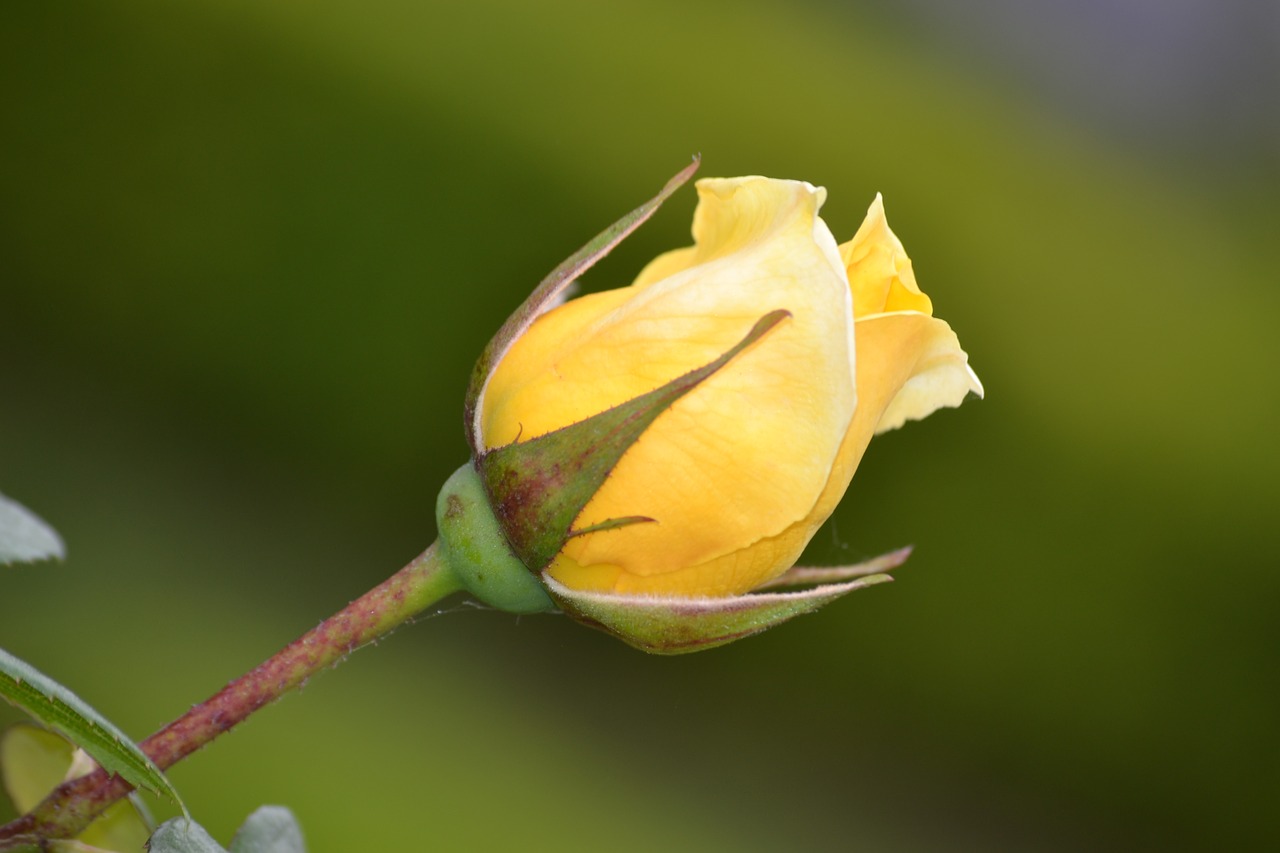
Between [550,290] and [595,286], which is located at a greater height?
[595,286]

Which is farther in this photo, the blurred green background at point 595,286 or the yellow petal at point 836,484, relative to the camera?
the blurred green background at point 595,286

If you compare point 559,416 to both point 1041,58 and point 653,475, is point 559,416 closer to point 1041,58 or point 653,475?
→ point 653,475

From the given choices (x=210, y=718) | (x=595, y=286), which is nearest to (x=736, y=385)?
(x=210, y=718)

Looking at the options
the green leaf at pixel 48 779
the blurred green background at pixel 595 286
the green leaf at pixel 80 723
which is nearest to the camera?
the green leaf at pixel 80 723

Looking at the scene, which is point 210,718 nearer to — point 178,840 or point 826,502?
point 178,840

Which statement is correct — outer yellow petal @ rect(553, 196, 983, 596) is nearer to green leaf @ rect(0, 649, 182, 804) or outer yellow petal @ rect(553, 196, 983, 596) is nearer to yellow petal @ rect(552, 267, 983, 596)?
yellow petal @ rect(552, 267, 983, 596)

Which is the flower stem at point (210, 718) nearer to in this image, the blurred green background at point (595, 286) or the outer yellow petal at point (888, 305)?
the outer yellow petal at point (888, 305)

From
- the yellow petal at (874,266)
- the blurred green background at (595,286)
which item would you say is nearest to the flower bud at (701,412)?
the yellow petal at (874,266)
